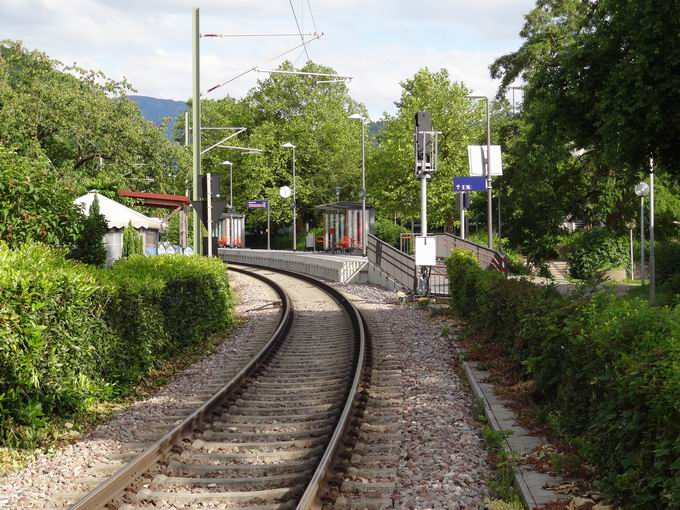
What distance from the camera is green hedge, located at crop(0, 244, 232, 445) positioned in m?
8.37

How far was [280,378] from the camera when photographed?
41.9ft

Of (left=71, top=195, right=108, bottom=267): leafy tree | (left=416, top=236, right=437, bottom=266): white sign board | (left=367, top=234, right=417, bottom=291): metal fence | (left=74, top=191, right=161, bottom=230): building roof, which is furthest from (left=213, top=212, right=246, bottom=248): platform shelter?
(left=71, top=195, right=108, bottom=267): leafy tree

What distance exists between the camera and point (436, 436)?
8.81 meters

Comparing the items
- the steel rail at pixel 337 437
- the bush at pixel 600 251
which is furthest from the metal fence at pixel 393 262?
the bush at pixel 600 251

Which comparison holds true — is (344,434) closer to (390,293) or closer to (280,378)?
(280,378)

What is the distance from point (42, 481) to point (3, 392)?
1416mm

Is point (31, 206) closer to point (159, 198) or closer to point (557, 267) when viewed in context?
point (159, 198)

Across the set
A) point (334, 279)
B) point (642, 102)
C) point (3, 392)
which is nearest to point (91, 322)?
point (3, 392)

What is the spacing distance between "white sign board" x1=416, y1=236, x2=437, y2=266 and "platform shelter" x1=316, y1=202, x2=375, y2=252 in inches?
797

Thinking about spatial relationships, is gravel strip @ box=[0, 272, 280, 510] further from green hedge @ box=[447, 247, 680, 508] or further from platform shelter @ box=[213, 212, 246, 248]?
platform shelter @ box=[213, 212, 246, 248]

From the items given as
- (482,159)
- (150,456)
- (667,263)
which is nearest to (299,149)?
(482,159)

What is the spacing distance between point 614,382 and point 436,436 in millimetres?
2954

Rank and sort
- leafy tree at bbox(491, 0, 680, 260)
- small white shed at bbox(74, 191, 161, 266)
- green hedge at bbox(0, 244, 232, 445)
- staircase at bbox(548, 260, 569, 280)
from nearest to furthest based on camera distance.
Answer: green hedge at bbox(0, 244, 232, 445) → leafy tree at bbox(491, 0, 680, 260) → small white shed at bbox(74, 191, 161, 266) → staircase at bbox(548, 260, 569, 280)

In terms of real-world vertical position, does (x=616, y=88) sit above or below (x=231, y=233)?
above
